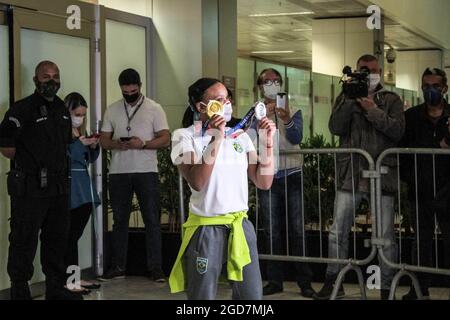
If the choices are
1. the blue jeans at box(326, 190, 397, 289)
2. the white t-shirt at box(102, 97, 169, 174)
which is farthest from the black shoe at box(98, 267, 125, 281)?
the blue jeans at box(326, 190, 397, 289)

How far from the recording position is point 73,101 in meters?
6.74

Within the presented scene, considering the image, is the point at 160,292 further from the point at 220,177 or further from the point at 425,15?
the point at 425,15

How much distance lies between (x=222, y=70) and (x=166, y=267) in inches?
89.0

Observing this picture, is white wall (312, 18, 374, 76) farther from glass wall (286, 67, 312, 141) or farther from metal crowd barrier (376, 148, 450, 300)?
metal crowd barrier (376, 148, 450, 300)

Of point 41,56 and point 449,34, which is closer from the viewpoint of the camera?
point 41,56

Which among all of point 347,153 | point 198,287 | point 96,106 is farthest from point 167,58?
point 198,287

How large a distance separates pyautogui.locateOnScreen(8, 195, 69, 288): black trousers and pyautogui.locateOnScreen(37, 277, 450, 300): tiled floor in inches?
26.8

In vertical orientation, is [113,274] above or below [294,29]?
below

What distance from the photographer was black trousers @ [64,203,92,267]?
22.0 ft

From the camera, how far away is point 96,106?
759 centimetres

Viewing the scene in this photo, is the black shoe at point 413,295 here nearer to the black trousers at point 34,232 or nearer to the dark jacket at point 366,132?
the dark jacket at point 366,132

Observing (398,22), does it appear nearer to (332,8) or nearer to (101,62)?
(332,8)

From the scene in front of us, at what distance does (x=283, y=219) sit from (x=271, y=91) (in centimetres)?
108

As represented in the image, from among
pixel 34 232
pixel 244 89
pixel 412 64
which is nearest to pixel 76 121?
pixel 34 232
